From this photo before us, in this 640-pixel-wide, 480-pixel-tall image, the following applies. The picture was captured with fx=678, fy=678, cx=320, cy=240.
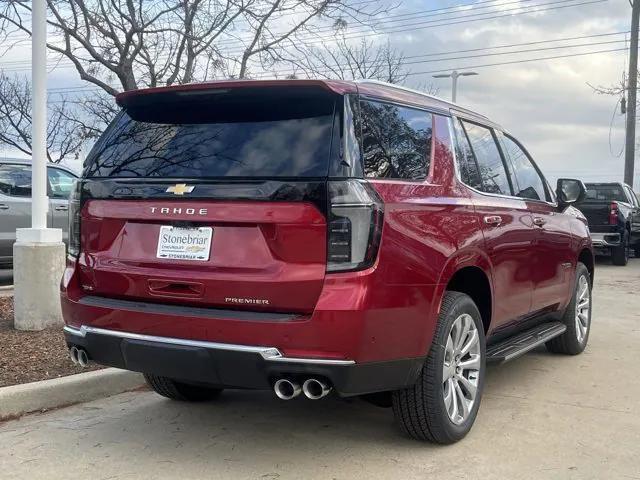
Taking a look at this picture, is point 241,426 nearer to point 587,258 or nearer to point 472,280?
point 472,280

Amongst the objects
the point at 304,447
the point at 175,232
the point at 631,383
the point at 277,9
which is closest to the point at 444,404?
the point at 304,447

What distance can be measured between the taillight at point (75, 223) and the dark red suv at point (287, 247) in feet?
0.06

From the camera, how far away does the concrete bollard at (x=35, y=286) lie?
604 cm

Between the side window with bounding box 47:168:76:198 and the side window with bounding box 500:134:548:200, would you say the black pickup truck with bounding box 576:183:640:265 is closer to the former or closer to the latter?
the side window with bounding box 500:134:548:200

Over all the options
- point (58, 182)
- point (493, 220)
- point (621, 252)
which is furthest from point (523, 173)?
point (621, 252)

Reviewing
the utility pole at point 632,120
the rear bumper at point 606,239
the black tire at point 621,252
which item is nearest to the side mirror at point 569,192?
the rear bumper at point 606,239

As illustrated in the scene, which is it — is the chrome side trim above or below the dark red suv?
below

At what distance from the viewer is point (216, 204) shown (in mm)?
3338

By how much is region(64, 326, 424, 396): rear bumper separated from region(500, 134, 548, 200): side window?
2.31m

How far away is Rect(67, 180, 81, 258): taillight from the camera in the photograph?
12.6ft

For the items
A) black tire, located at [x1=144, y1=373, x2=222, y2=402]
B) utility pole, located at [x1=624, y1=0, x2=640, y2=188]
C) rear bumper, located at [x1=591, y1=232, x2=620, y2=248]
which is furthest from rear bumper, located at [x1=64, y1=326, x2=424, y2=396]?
utility pole, located at [x1=624, y1=0, x2=640, y2=188]

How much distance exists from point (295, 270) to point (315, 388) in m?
0.57

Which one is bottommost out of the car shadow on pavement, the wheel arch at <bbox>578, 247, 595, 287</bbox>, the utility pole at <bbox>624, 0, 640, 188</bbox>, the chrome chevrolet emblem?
the car shadow on pavement

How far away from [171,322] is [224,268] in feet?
1.29
